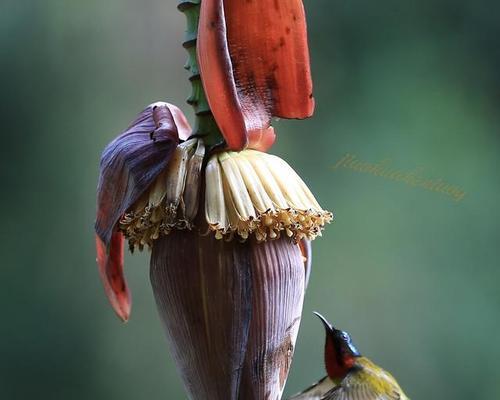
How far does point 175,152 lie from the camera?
0.43 metres

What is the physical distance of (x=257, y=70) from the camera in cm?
44

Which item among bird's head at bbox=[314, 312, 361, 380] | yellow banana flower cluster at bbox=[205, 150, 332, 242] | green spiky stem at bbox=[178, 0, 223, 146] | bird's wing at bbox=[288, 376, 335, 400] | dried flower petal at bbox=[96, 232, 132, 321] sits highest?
green spiky stem at bbox=[178, 0, 223, 146]

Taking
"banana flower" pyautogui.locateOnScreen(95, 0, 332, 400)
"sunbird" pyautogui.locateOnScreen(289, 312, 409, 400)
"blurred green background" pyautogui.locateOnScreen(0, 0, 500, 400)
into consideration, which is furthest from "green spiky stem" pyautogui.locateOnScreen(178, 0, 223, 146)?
"blurred green background" pyautogui.locateOnScreen(0, 0, 500, 400)

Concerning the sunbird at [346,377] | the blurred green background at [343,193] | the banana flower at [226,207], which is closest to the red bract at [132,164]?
the banana flower at [226,207]

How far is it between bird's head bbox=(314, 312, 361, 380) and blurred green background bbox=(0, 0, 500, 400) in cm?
39

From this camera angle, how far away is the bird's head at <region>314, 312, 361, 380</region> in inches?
19.0

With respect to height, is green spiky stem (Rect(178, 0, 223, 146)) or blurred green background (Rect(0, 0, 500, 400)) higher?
green spiky stem (Rect(178, 0, 223, 146))

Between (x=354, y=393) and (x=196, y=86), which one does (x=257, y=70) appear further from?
(x=354, y=393)

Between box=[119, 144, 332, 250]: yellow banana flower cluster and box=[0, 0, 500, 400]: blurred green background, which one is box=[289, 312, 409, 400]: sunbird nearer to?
box=[119, 144, 332, 250]: yellow banana flower cluster

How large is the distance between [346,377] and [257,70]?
216 millimetres

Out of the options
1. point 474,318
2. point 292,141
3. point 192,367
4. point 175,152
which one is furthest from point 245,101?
point 474,318

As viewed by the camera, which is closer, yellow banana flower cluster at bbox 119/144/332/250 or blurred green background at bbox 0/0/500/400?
yellow banana flower cluster at bbox 119/144/332/250

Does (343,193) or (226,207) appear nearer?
(226,207)

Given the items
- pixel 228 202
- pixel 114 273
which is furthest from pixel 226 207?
pixel 114 273
